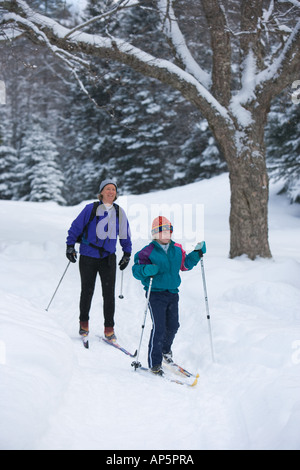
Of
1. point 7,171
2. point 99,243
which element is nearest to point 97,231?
point 99,243

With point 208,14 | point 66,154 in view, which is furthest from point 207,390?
point 66,154

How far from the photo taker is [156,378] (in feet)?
14.0

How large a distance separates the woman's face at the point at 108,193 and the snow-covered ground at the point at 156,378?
1687 millimetres

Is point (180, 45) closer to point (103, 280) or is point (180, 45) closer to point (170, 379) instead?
point (103, 280)

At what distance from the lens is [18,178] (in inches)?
1211

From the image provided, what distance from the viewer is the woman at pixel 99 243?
5258mm

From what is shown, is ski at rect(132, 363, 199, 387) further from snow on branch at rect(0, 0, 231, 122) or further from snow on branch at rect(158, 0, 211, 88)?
snow on branch at rect(158, 0, 211, 88)

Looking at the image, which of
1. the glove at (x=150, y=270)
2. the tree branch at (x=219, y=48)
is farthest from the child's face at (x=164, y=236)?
the tree branch at (x=219, y=48)

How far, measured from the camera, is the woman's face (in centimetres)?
529

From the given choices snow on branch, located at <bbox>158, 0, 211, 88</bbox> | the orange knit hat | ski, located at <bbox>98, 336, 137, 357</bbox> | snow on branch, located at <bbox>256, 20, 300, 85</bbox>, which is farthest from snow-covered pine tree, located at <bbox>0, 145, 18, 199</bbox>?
the orange knit hat

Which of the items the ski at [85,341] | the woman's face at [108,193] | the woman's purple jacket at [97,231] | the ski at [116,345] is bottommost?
the ski at [116,345]

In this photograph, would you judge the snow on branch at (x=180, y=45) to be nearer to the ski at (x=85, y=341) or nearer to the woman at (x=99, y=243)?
the woman at (x=99, y=243)

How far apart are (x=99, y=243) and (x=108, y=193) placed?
0.67m

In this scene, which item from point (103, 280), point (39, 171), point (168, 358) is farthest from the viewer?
point (39, 171)
